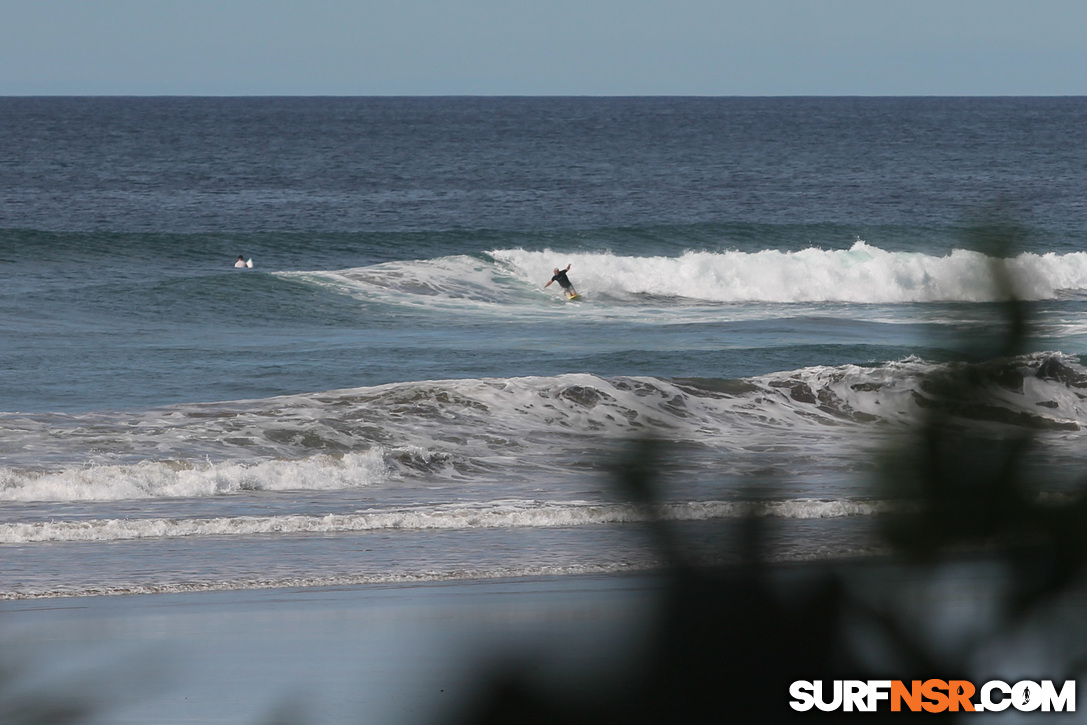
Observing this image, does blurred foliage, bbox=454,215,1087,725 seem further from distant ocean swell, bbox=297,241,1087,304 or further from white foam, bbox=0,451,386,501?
distant ocean swell, bbox=297,241,1087,304

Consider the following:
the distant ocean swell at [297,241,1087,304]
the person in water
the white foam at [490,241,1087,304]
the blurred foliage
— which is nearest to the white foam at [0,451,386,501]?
the blurred foliage

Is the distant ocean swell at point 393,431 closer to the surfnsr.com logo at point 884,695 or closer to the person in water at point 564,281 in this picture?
the surfnsr.com logo at point 884,695

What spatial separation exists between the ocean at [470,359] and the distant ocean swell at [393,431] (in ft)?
0.16

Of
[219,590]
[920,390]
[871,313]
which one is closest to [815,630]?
[920,390]

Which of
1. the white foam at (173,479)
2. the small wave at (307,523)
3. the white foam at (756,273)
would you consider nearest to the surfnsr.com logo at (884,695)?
the small wave at (307,523)

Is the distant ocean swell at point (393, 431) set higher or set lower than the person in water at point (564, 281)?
lower

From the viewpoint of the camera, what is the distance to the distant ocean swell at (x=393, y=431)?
10.9m

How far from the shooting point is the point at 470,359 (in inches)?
776

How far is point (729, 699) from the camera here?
109 cm

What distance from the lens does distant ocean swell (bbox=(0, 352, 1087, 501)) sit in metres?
10.9

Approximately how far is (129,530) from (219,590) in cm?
187

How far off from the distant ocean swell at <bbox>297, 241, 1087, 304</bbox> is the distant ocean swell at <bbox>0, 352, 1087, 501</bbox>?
38.8 feet

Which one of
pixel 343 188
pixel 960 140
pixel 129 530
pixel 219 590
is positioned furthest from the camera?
pixel 960 140

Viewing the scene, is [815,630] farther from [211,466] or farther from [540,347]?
[540,347]
